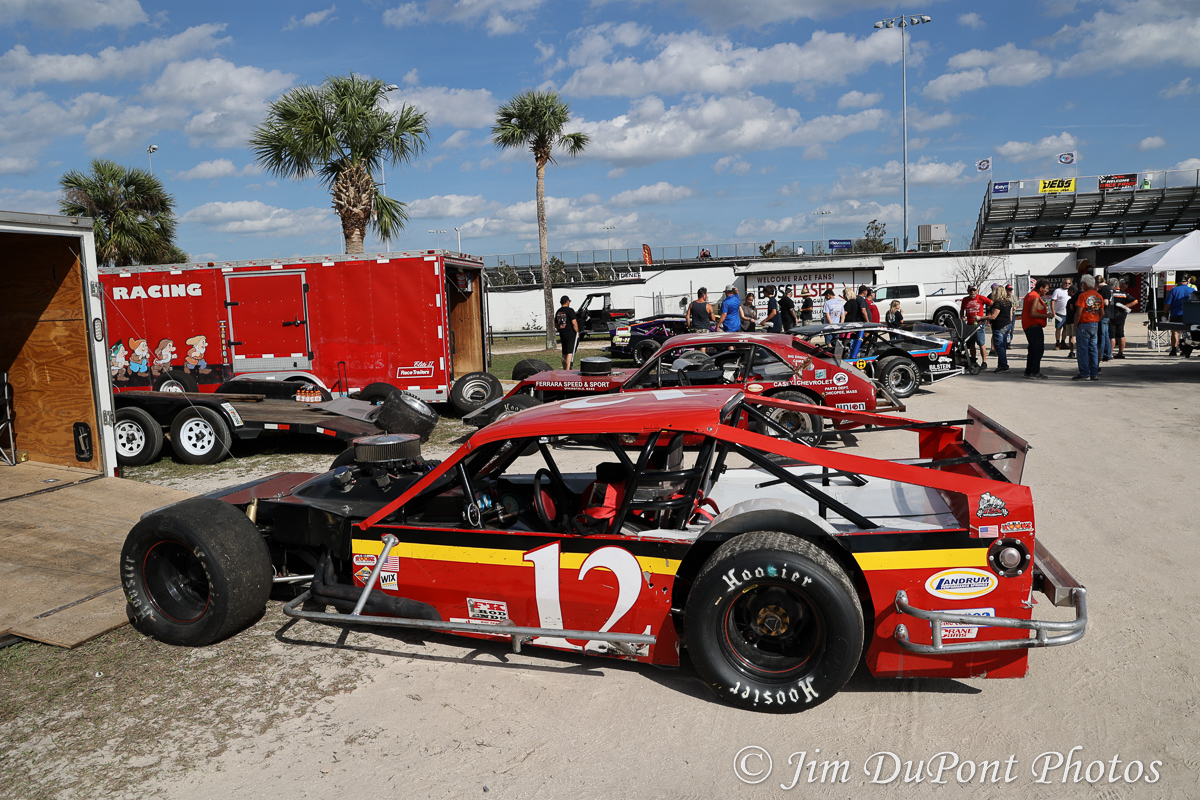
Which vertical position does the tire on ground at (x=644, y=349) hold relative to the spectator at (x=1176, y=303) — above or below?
below

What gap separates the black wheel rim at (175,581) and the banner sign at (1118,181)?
59206 millimetres

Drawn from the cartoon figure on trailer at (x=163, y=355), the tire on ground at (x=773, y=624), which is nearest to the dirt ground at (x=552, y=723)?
the tire on ground at (x=773, y=624)

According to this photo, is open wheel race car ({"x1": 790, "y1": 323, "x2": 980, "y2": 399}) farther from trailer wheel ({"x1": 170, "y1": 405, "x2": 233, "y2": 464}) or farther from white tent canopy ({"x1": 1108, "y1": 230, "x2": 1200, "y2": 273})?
trailer wheel ({"x1": 170, "y1": 405, "x2": 233, "y2": 464})

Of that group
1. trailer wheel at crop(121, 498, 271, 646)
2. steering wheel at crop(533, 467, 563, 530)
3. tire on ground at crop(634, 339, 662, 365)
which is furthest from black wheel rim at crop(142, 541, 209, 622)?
tire on ground at crop(634, 339, 662, 365)

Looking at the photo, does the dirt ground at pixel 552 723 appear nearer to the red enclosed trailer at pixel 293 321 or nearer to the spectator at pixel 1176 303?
the red enclosed trailer at pixel 293 321

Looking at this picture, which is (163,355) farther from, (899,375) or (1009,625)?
(1009,625)

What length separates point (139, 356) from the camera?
12.7 metres

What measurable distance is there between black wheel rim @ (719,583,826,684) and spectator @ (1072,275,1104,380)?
39.4 ft

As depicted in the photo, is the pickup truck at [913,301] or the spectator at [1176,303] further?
the pickup truck at [913,301]

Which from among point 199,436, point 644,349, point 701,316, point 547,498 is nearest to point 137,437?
point 199,436

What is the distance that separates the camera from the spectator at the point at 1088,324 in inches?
505

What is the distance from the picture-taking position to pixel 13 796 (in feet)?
9.71

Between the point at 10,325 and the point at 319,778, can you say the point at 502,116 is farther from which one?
the point at 319,778

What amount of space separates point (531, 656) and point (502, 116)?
24.9 m
